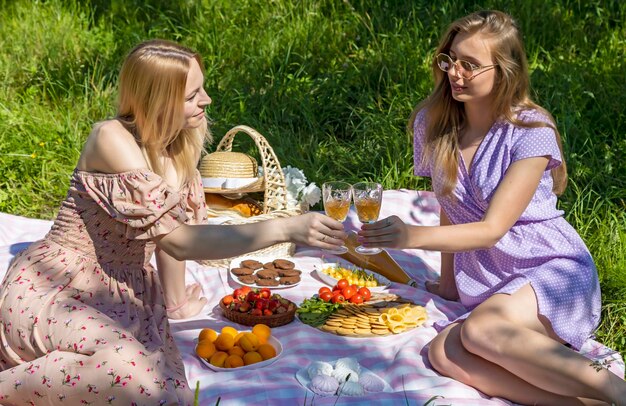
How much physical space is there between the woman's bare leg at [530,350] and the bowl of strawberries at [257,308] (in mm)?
868

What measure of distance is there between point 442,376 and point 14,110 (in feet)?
14.3

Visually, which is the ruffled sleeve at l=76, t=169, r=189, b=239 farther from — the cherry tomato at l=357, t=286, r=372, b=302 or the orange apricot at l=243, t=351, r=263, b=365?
the cherry tomato at l=357, t=286, r=372, b=302

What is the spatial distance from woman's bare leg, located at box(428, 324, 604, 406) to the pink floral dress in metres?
1.14

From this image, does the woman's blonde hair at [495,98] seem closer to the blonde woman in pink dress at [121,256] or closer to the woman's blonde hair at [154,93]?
the blonde woman in pink dress at [121,256]

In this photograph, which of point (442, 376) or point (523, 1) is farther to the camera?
point (523, 1)

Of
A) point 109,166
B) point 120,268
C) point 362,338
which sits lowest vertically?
point 362,338

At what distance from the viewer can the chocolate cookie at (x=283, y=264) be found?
15.1ft

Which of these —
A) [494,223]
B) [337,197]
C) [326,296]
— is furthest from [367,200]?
[326,296]

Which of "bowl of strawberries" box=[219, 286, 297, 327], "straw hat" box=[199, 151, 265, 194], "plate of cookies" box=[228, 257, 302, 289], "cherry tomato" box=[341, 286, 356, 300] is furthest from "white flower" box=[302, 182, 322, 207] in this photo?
"bowl of strawberries" box=[219, 286, 297, 327]

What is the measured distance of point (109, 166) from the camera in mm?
3293

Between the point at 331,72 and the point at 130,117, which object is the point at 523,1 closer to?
the point at 331,72

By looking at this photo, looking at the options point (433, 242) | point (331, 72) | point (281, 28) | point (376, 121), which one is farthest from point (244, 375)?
point (281, 28)

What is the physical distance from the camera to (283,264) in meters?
4.62

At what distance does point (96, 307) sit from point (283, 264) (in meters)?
1.51
